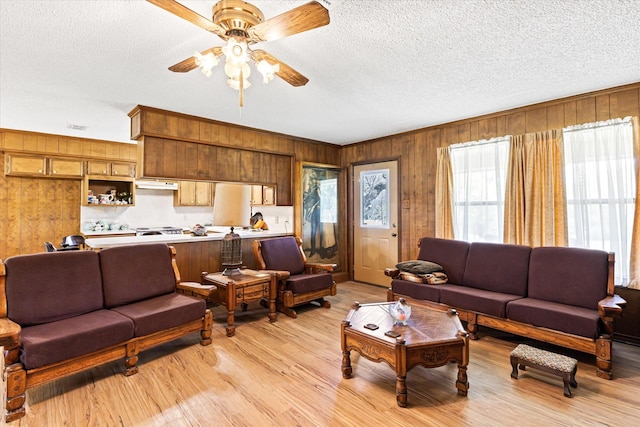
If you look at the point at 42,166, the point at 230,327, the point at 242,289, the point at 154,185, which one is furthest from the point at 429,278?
the point at 42,166

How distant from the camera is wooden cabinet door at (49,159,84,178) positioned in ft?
17.7

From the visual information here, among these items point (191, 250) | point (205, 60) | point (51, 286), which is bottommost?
A: point (51, 286)

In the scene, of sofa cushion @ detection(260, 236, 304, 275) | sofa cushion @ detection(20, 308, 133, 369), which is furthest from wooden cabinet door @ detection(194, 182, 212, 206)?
sofa cushion @ detection(20, 308, 133, 369)

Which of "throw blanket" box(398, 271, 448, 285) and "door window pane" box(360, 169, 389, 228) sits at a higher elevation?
"door window pane" box(360, 169, 389, 228)

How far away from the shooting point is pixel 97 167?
5801 mm

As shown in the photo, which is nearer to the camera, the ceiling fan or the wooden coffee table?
the ceiling fan

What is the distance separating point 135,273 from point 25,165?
152 inches

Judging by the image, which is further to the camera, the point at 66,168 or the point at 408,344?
the point at 66,168

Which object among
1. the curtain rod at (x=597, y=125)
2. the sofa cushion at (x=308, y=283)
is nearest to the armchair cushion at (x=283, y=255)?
the sofa cushion at (x=308, y=283)

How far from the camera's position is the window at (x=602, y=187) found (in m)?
3.13

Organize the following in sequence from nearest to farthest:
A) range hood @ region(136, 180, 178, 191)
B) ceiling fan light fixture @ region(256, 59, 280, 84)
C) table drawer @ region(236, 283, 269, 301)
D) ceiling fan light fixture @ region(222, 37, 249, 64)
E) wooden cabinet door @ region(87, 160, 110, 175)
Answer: ceiling fan light fixture @ region(222, 37, 249, 64) → ceiling fan light fixture @ region(256, 59, 280, 84) → table drawer @ region(236, 283, 269, 301) → wooden cabinet door @ region(87, 160, 110, 175) → range hood @ region(136, 180, 178, 191)

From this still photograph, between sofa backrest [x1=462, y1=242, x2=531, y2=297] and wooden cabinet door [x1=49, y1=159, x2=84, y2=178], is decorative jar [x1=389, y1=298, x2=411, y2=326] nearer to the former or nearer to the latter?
sofa backrest [x1=462, y1=242, x2=531, y2=297]

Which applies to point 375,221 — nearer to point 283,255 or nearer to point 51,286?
point 283,255

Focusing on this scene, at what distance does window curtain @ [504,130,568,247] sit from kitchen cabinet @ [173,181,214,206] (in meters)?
5.28
